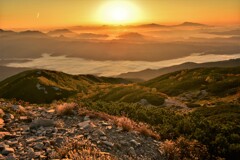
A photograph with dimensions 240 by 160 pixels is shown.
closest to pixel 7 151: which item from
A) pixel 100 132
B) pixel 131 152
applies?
pixel 100 132

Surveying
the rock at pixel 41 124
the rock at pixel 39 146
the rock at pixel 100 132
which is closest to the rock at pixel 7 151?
the rock at pixel 39 146

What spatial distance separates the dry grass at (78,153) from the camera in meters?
9.46

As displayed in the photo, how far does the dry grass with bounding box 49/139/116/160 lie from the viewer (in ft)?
31.0

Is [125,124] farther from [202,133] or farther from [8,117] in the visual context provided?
[8,117]

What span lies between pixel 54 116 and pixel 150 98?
38.9 metres

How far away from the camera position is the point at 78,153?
34.3 ft

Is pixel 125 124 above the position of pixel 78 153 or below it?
below

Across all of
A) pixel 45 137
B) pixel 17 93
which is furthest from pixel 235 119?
pixel 17 93

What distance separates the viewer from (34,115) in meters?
16.4

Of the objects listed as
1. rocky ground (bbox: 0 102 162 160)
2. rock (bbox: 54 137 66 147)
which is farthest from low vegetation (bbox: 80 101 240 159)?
rock (bbox: 54 137 66 147)

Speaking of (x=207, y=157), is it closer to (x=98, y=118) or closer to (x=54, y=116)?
(x=98, y=118)

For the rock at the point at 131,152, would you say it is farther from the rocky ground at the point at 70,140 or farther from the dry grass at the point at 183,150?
the dry grass at the point at 183,150

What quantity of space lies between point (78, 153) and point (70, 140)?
0.92 m

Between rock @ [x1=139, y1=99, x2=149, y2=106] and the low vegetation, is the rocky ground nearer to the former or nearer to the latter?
the low vegetation
